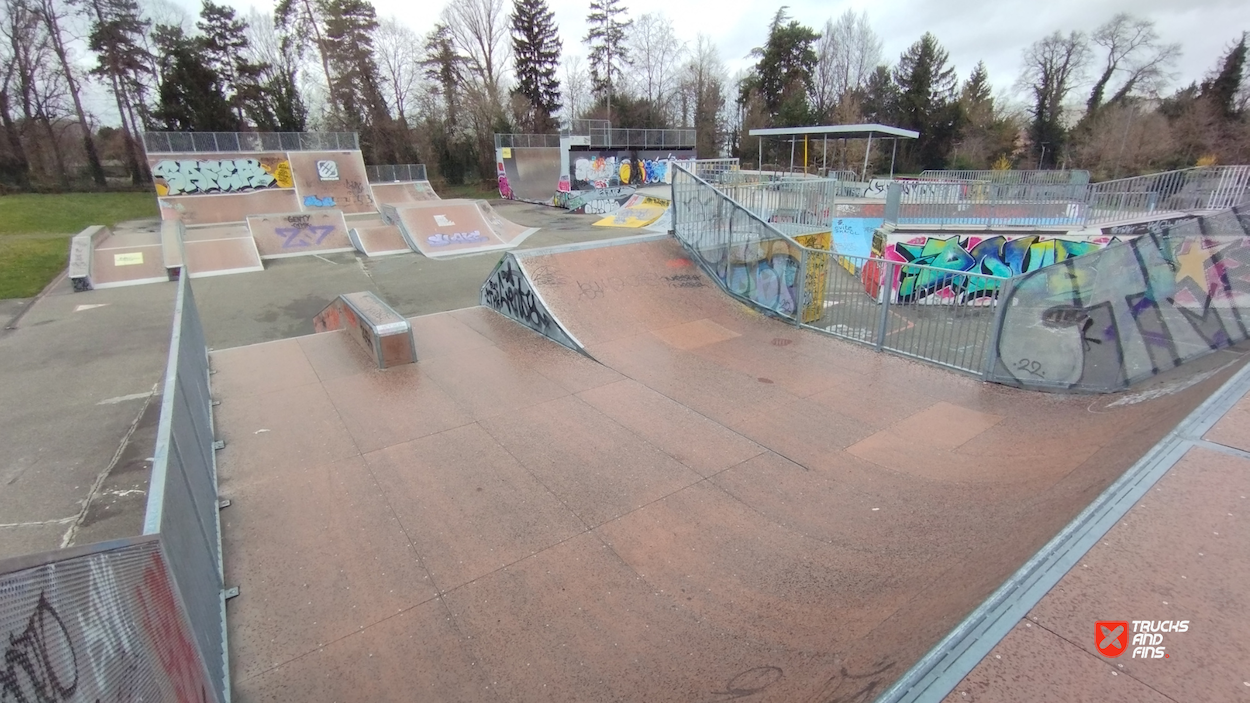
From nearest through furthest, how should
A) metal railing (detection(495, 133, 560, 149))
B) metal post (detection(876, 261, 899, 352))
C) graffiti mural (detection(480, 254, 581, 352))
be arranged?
metal post (detection(876, 261, 899, 352)) < graffiti mural (detection(480, 254, 581, 352)) < metal railing (detection(495, 133, 560, 149))

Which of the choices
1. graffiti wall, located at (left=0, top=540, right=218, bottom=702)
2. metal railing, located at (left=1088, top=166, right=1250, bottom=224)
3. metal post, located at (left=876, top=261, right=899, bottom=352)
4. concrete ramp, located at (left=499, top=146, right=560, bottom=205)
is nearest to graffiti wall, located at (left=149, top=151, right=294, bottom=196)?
concrete ramp, located at (left=499, top=146, right=560, bottom=205)

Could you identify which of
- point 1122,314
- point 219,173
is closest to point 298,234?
point 219,173

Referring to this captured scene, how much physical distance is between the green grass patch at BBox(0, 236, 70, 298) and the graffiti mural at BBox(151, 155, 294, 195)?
7.08 m

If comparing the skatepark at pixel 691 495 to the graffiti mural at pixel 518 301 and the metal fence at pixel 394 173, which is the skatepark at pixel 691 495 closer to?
the graffiti mural at pixel 518 301

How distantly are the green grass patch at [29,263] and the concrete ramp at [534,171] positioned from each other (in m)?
25.4

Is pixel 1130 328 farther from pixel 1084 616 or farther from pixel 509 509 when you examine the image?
pixel 509 509

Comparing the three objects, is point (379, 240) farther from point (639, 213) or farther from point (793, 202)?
point (793, 202)

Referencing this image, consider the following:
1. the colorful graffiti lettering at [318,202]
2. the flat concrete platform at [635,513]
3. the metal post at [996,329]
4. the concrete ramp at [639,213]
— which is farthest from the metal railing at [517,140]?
the metal post at [996,329]

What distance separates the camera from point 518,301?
9578mm

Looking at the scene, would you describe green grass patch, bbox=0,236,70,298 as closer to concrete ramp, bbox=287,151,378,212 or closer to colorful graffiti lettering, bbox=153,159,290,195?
colorful graffiti lettering, bbox=153,159,290,195

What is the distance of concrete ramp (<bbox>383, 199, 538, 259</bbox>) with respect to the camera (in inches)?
866

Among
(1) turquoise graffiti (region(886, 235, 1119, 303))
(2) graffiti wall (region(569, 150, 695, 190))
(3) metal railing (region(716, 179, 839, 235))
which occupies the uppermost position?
(2) graffiti wall (region(569, 150, 695, 190))

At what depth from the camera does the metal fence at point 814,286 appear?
7547mm

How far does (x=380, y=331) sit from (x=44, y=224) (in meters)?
30.2
